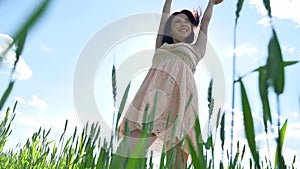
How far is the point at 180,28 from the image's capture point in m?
2.39

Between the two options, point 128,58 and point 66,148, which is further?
point 66,148

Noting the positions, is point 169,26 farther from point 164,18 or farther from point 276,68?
point 276,68

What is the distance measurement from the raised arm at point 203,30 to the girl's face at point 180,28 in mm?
103

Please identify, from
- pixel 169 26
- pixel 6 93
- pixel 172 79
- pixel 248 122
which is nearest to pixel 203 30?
pixel 169 26

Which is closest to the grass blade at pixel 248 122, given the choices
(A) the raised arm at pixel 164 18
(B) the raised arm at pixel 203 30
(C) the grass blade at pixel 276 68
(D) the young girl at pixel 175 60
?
(C) the grass blade at pixel 276 68

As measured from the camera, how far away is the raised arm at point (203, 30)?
2.33 m

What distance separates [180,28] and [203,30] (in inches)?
6.8

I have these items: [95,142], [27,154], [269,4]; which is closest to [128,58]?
[95,142]

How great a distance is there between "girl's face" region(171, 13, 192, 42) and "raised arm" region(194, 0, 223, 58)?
103 mm

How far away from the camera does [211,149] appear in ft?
2.53

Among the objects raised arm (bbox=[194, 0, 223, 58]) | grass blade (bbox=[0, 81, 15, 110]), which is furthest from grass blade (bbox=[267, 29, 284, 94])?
raised arm (bbox=[194, 0, 223, 58])

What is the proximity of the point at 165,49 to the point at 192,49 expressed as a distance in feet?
0.62

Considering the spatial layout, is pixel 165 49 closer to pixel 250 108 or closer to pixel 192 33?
pixel 192 33

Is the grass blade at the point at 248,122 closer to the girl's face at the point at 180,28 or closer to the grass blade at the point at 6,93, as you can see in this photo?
the grass blade at the point at 6,93
